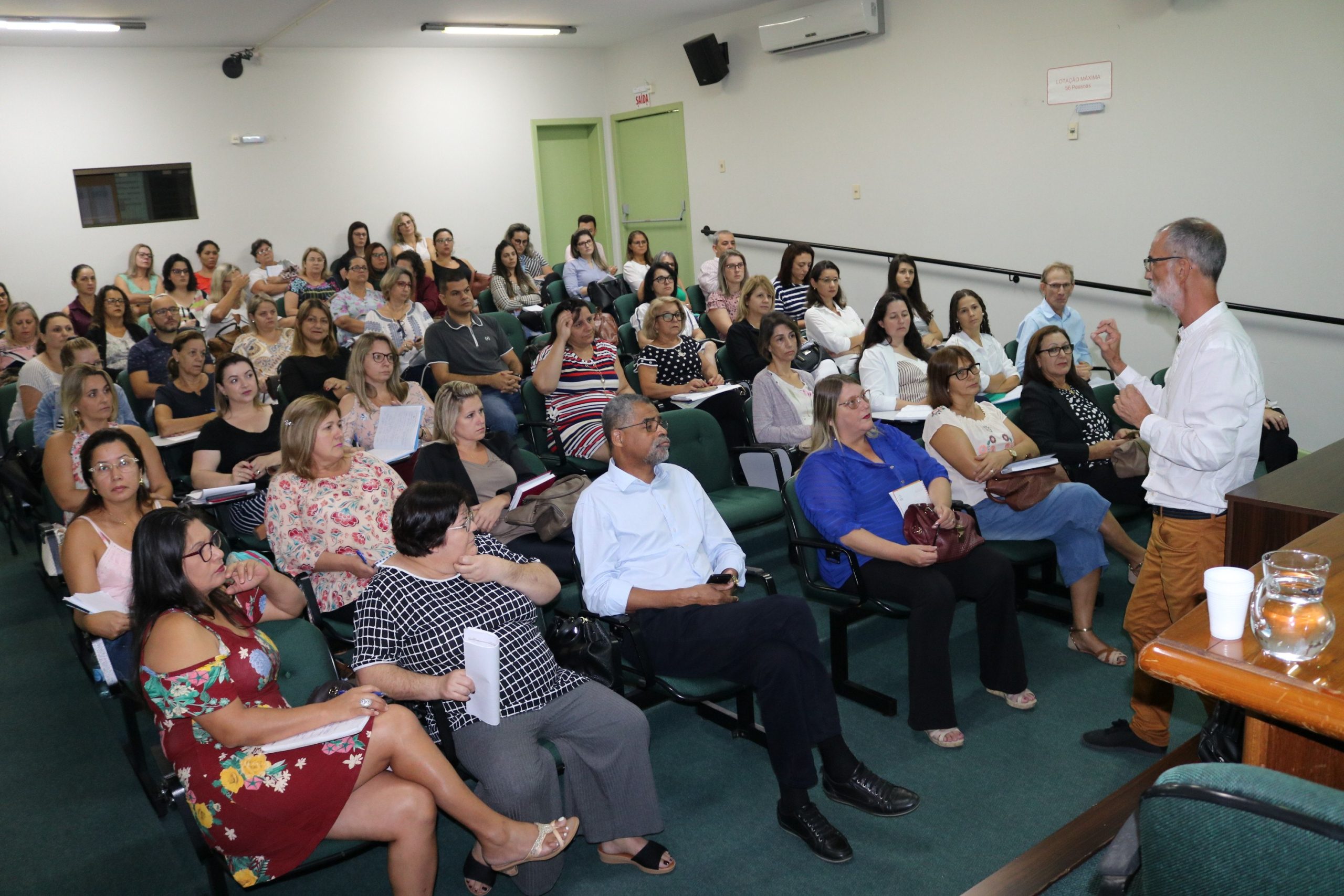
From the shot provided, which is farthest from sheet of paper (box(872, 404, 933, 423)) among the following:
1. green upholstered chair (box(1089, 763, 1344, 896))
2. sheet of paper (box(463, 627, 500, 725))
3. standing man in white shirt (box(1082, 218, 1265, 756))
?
green upholstered chair (box(1089, 763, 1344, 896))

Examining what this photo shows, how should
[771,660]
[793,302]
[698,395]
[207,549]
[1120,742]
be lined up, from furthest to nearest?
1. [793,302]
2. [698,395]
3. [1120,742]
4. [771,660]
5. [207,549]

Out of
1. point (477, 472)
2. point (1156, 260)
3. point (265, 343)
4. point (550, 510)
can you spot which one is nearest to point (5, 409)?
point (265, 343)

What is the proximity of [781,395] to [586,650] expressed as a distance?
2259 mm

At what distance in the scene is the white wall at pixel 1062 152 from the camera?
5883 mm

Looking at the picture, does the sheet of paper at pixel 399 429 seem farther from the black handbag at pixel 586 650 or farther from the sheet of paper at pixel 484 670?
the sheet of paper at pixel 484 670

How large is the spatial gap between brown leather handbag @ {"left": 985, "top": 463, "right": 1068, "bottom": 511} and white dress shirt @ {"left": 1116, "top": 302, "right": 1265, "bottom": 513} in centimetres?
79

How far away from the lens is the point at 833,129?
8539mm

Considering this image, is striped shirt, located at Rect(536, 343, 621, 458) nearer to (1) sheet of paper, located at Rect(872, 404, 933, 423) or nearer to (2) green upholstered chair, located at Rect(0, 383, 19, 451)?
(1) sheet of paper, located at Rect(872, 404, 933, 423)

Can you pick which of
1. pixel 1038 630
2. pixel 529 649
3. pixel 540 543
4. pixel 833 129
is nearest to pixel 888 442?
pixel 1038 630

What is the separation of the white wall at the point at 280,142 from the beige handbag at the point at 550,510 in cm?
658

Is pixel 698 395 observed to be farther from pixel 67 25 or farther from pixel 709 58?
pixel 67 25

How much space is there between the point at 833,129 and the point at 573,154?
11.4 ft

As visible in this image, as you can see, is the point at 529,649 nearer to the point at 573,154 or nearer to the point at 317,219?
the point at 317,219

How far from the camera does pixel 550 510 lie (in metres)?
3.57
